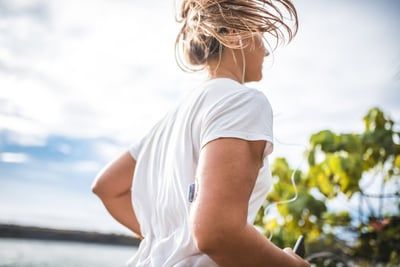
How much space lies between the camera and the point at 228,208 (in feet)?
2.33

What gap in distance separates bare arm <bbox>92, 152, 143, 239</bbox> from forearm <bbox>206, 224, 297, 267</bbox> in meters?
0.61

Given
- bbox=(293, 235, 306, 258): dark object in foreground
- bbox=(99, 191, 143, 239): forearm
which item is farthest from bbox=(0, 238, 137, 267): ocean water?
bbox=(293, 235, 306, 258): dark object in foreground

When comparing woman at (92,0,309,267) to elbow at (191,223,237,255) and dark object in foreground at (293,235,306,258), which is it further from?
dark object in foreground at (293,235,306,258)

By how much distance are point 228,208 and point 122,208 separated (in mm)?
735

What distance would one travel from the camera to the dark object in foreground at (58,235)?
17578mm

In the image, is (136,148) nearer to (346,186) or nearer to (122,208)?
(122,208)

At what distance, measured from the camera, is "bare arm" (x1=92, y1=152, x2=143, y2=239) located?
1.29m

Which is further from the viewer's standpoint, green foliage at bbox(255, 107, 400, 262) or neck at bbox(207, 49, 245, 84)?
green foliage at bbox(255, 107, 400, 262)

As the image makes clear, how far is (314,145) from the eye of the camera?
444 centimetres

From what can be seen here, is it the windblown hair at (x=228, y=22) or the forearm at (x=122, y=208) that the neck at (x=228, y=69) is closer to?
the windblown hair at (x=228, y=22)

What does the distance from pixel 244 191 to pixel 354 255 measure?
4.02 m

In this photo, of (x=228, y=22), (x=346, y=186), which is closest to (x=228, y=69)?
(x=228, y=22)

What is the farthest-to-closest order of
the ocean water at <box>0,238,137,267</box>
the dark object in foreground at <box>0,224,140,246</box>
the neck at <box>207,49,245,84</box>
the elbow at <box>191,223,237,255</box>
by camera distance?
1. the dark object in foreground at <box>0,224,140,246</box>
2. the ocean water at <box>0,238,137,267</box>
3. the neck at <box>207,49,245,84</box>
4. the elbow at <box>191,223,237,255</box>

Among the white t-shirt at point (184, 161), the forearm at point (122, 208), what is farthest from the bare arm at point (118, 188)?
the white t-shirt at point (184, 161)
